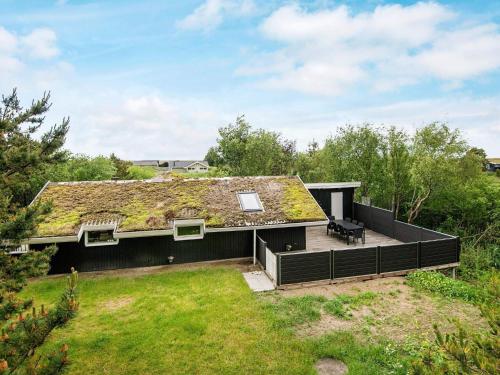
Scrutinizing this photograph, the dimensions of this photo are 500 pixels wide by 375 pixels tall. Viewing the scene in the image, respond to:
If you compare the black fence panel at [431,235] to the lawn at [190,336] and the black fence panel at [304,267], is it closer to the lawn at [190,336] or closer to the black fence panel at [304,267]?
the black fence panel at [304,267]

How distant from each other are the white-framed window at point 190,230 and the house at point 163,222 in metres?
0.04

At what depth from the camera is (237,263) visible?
46.3ft

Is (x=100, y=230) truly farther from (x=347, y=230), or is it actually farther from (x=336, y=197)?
(x=336, y=197)

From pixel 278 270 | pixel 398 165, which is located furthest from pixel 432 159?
pixel 278 270

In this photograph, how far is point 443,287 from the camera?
11.3m

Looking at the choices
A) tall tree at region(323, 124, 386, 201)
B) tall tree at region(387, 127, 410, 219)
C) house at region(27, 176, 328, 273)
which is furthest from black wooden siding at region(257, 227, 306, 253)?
tall tree at region(323, 124, 386, 201)

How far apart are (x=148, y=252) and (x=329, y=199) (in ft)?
42.6

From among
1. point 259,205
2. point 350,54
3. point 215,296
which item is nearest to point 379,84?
point 350,54

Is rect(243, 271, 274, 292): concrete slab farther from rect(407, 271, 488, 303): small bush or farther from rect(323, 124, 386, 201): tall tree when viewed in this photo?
rect(323, 124, 386, 201): tall tree

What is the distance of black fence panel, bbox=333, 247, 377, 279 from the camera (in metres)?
11.9

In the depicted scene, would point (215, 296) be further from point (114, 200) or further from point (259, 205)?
point (114, 200)

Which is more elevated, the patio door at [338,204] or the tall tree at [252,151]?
the tall tree at [252,151]

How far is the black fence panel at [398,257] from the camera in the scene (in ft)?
40.8

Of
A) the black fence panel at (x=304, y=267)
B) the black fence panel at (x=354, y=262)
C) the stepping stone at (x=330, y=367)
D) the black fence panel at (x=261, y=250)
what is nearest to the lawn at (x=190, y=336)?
the stepping stone at (x=330, y=367)
